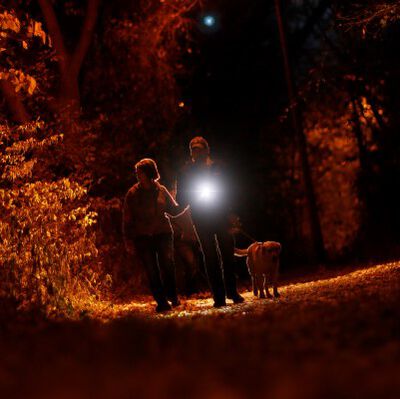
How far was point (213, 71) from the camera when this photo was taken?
2266 centimetres

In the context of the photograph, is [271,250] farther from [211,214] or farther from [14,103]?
[14,103]

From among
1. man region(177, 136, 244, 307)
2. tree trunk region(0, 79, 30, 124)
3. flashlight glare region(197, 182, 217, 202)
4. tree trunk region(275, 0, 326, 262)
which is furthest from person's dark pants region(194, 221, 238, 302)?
tree trunk region(275, 0, 326, 262)

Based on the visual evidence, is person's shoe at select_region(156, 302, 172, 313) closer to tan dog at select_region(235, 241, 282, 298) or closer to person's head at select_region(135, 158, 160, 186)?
tan dog at select_region(235, 241, 282, 298)

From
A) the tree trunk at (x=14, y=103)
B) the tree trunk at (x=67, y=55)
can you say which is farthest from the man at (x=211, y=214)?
the tree trunk at (x=67, y=55)

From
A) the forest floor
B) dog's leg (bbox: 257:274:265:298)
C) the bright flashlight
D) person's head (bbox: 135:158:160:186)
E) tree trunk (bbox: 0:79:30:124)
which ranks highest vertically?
the bright flashlight

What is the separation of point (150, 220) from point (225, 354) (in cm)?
477

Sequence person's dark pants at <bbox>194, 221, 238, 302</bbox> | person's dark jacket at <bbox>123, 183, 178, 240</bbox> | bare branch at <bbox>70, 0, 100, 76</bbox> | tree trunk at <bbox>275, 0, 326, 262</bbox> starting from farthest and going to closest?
tree trunk at <bbox>275, 0, 326, 262</bbox> → bare branch at <bbox>70, 0, 100, 76</bbox> → person's dark jacket at <bbox>123, 183, 178, 240</bbox> → person's dark pants at <bbox>194, 221, 238, 302</bbox>

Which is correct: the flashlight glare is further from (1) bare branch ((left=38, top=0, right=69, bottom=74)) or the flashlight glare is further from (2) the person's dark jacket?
(1) bare branch ((left=38, top=0, right=69, bottom=74))

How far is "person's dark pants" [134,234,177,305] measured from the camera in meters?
10.7

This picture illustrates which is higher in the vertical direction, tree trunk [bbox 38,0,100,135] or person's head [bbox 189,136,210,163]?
→ tree trunk [bbox 38,0,100,135]

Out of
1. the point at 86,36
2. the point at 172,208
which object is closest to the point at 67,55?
the point at 86,36

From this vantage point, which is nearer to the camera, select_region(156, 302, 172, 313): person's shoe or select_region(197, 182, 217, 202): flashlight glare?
select_region(197, 182, 217, 202): flashlight glare

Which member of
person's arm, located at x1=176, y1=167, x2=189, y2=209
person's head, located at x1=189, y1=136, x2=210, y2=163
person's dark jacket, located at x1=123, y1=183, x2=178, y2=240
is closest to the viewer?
person's head, located at x1=189, y1=136, x2=210, y2=163

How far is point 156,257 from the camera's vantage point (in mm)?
10789
